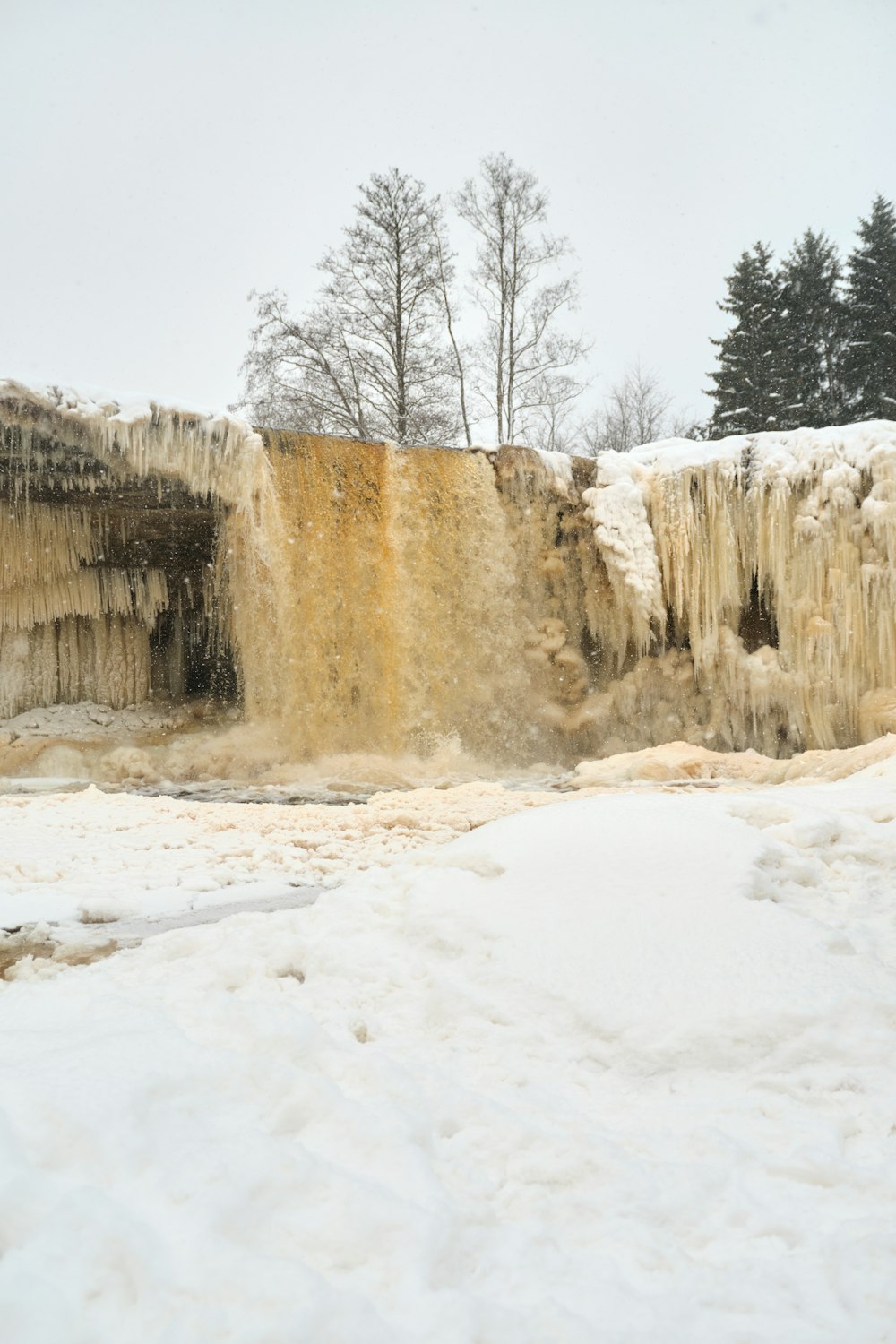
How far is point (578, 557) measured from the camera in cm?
984

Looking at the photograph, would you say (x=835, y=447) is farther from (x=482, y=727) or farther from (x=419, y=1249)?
(x=419, y=1249)

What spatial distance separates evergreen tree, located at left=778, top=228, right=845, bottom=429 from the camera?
71.6 feet

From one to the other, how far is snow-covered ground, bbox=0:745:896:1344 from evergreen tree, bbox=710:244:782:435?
21.3 metres

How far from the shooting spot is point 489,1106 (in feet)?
5.55

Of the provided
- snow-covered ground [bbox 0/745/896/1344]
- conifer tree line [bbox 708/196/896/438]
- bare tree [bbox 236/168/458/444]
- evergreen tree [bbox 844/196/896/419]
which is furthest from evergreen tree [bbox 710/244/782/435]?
snow-covered ground [bbox 0/745/896/1344]

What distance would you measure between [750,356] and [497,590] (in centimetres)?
1692

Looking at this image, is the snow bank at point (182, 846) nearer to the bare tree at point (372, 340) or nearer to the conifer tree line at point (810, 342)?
the bare tree at point (372, 340)

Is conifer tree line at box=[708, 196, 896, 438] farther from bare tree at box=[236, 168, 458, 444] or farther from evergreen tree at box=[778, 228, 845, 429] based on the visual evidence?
bare tree at box=[236, 168, 458, 444]

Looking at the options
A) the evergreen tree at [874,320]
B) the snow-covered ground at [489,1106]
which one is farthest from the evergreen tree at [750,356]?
the snow-covered ground at [489,1106]

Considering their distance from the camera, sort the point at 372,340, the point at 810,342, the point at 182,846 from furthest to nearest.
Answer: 1. the point at 810,342
2. the point at 372,340
3. the point at 182,846

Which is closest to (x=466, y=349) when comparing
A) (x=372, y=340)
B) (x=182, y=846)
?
(x=372, y=340)

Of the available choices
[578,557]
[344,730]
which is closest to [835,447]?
[578,557]

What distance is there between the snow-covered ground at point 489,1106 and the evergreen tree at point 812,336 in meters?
21.5

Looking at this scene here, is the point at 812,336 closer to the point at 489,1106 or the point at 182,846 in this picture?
the point at 182,846
